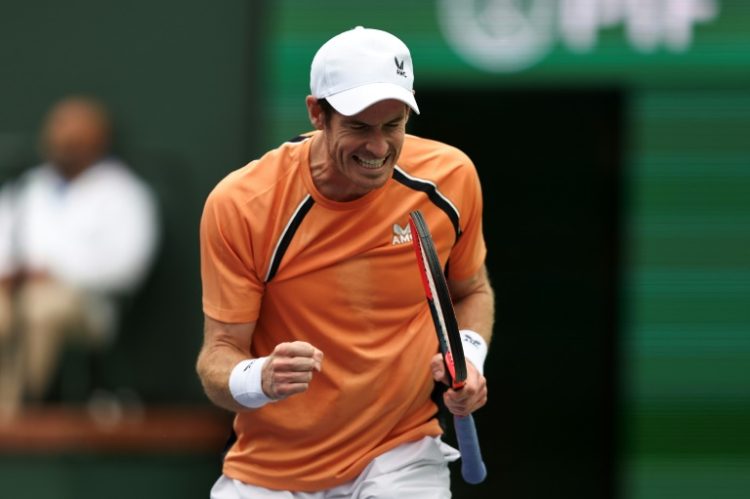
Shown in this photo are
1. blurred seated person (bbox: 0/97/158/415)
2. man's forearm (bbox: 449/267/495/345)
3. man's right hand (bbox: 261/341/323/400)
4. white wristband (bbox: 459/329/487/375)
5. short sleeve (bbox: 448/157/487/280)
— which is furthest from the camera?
blurred seated person (bbox: 0/97/158/415)

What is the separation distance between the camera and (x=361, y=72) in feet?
16.4

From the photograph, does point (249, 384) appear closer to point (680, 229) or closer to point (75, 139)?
point (75, 139)

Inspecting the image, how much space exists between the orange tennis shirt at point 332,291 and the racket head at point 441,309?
30 centimetres

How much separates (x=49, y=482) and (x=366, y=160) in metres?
4.73

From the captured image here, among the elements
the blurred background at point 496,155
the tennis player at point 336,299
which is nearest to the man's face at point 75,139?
the blurred background at point 496,155

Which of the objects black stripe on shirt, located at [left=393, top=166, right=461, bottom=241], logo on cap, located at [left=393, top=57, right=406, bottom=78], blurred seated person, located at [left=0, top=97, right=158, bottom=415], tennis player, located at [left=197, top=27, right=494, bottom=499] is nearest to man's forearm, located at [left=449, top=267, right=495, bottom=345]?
tennis player, located at [left=197, top=27, right=494, bottom=499]

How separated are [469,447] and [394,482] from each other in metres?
0.25

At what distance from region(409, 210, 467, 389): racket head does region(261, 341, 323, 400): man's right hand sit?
0.34 meters

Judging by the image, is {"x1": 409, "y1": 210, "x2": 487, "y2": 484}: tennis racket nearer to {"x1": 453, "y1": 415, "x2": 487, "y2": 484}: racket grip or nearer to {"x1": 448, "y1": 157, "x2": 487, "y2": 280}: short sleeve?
{"x1": 453, "y1": 415, "x2": 487, "y2": 484}: racket grip

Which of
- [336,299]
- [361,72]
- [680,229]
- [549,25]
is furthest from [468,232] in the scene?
[680,229]

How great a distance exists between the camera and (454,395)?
4930 millimetres

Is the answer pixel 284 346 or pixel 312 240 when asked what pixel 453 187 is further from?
pixel 284 346

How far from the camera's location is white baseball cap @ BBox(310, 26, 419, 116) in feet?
16.2

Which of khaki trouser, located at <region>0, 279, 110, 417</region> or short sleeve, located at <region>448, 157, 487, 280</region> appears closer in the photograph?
short sleeve, located at <region>448, 157, 487, 280</region>
